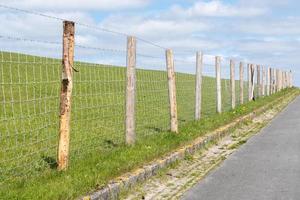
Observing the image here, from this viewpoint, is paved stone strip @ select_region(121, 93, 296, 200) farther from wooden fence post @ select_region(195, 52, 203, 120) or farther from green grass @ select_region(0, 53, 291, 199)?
wooden fence post @ select_region(195, 52, 203, 120)

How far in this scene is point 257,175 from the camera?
929cm

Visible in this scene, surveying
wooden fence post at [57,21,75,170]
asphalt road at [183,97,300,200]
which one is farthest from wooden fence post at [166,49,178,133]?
wooden fence post at [57,21,75,170]

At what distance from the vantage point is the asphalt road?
25.7 feet

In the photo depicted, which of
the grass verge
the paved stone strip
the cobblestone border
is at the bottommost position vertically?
the paved stone strip

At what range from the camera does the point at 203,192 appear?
802 cm

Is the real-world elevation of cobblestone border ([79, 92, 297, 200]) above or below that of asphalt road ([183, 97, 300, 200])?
above

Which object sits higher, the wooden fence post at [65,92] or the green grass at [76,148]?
the wooden fence post at [65,92]

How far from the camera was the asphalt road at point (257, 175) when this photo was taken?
7846 millimetres

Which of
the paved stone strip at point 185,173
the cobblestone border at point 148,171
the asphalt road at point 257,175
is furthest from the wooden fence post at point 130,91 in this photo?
the asphalt road at point 257,175

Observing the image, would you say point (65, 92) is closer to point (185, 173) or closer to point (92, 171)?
point (92, 171)

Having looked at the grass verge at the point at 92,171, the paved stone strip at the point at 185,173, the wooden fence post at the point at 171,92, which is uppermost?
the wooden fence post at the point at 171,92

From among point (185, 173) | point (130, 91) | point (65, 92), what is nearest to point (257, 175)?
point (185, 173)

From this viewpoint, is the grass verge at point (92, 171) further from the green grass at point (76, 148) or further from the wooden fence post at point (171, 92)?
the wooden fence post at point (171, 92)

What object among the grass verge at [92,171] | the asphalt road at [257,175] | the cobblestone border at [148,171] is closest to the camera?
the grass verge at [92,171]
